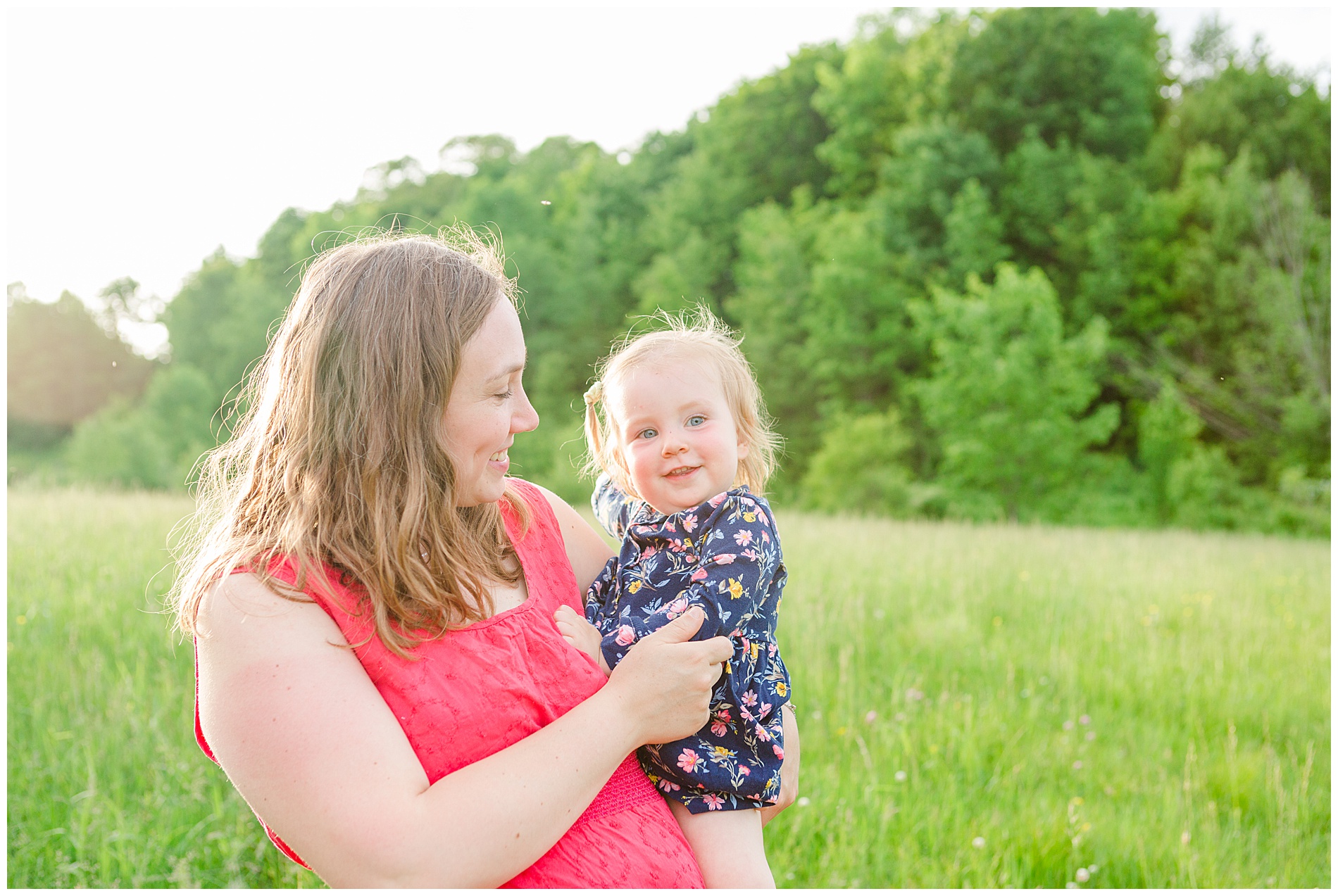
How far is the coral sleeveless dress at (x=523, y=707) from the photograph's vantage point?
1.29 m

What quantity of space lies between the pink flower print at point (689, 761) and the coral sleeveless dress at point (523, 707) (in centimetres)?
7

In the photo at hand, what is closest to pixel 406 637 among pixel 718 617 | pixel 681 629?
pixel 681 629

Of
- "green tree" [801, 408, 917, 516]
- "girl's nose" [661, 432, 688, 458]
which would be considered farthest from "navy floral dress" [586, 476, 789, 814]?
"green tree" [801, 408, 917, 516]

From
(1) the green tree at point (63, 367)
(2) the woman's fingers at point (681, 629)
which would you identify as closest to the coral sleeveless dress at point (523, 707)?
(2) the woman's fingers at point (681, 629)

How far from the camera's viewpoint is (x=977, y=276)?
20.0 metres

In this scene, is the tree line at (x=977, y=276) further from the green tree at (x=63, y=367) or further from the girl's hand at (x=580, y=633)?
the girl's hand at (x=580, y=633)

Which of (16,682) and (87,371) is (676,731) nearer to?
(16,682)

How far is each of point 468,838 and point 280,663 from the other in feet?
1.08

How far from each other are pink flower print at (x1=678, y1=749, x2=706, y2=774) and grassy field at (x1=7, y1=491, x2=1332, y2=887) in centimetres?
146

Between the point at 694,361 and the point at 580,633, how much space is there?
2.14ft

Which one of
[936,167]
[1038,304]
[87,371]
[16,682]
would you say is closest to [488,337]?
[16,682]

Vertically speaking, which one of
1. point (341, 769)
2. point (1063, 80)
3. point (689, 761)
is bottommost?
point (689, 761)

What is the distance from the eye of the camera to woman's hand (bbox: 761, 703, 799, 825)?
5.85ft

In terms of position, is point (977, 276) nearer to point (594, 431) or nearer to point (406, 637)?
point (594, 431)
